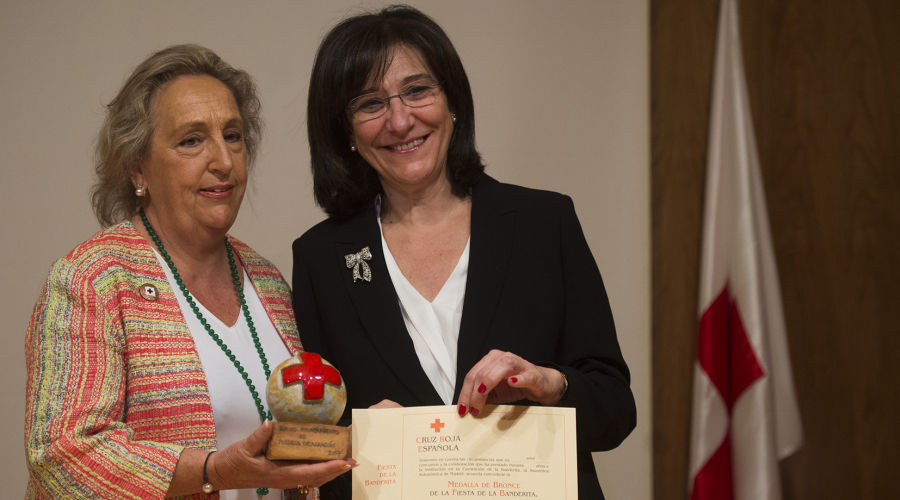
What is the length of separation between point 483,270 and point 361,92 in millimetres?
593

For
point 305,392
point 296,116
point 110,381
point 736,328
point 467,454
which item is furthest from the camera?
point 296,116

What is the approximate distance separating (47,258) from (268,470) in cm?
204

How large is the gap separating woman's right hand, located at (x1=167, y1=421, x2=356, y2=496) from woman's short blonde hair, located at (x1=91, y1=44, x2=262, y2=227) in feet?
2.85

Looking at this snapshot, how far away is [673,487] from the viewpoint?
3.11m

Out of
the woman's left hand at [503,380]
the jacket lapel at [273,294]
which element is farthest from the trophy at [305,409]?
the jacket lapel at [273,294]

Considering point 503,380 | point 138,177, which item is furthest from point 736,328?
point 138,177

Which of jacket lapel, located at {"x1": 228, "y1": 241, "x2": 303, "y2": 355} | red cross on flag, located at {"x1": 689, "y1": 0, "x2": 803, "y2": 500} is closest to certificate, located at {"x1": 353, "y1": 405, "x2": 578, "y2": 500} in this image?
jacket lapel, located at {"x1": 228, "y1": 241, "x2": 303, "y2": 355}

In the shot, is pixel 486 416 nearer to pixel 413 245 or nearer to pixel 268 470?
pixel 268 470

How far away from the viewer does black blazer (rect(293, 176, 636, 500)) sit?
1.64 m

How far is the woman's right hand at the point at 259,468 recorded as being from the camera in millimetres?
1288

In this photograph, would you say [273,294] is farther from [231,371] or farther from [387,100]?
[387,100]

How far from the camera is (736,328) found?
2760 millimetres

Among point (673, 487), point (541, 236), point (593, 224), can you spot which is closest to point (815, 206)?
point (593, 224)

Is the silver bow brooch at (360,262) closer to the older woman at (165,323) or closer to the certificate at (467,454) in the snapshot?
the older woman at (165,323)
